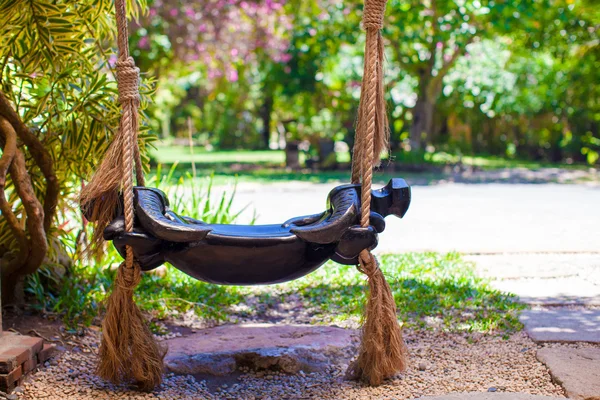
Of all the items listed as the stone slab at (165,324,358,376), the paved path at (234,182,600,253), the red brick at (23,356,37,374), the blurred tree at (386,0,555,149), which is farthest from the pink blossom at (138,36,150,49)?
the red brick at (23,356,37,374)

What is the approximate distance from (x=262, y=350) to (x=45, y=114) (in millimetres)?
1824

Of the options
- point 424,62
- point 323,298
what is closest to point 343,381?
point 323,298

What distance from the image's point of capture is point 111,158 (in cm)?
264

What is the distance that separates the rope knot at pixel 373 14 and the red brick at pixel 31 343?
1.96 m

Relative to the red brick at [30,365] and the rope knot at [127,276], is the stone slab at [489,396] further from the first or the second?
the red brick at [30,365]

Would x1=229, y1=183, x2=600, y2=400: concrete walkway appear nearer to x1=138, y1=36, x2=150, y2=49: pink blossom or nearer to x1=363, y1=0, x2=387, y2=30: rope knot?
x1=363, y1=0, x2=387, y2=30: rope knot

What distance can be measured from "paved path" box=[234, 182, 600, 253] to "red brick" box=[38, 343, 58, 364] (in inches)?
91.3

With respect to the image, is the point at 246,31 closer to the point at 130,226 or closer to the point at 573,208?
the point at 573,208

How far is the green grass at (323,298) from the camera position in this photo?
366cm

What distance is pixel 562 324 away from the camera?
347cm

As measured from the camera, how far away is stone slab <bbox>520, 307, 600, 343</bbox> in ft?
10.7

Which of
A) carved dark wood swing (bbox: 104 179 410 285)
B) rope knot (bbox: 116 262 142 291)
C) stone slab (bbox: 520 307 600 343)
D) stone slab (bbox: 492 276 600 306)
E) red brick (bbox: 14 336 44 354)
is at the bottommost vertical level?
stone slab (bbox: 492 276 600 306)

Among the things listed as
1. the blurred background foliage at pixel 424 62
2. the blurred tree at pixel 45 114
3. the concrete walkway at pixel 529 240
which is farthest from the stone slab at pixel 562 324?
the blurred background foliage at pixel 424 62

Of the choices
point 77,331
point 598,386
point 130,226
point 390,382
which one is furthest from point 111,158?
point 598,386
